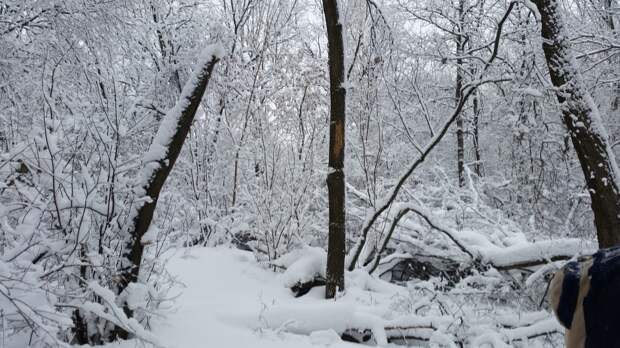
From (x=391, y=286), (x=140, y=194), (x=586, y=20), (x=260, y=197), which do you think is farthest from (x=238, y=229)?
(x=586, y=20)

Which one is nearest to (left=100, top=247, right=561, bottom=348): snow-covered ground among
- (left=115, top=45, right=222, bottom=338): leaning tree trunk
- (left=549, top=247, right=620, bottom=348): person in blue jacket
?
(left=115, top=45, right=222, bottom=338): leaning tree trunk

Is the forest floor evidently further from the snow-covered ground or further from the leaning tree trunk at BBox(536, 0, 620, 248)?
the leaning tree trunk at BBox(536, 0, 620, 248)

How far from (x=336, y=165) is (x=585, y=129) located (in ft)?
8.92

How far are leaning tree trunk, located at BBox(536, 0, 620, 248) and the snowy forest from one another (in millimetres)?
18

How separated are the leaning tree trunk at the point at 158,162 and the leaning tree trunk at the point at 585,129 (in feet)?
10.8

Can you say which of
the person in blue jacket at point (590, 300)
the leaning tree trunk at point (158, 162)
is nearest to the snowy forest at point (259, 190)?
the leaning tree trunk at point (158, 162)

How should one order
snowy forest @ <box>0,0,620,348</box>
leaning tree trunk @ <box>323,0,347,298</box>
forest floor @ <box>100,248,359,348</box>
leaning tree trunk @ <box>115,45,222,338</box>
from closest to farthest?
snowy forest @ <box>0,0,620,348</box>
leaning tree trunk @ <box>115,45,222,338</box>
forest floor @ <box>100,248,359,348</box>
leaning tree trunk @ <box>323,0,347,298</box>

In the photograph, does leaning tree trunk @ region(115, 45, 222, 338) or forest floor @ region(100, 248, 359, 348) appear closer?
leaning tree trunk @ region(115, 45, 222, 338)

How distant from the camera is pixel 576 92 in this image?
4.44m

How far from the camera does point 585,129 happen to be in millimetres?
4355

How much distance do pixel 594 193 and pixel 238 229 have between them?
558cm

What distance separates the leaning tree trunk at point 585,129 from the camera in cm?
421

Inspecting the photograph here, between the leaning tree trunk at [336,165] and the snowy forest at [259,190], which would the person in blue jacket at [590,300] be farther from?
the leaning tree trunk at [336,165]

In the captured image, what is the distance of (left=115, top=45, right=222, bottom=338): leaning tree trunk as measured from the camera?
3570mm
